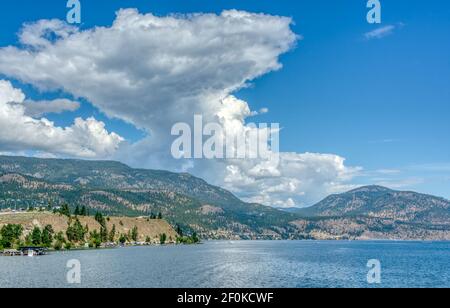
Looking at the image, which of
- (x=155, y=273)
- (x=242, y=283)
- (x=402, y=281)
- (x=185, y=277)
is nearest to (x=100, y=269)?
(x=155, y=273)

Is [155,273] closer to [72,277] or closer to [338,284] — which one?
[72,277]

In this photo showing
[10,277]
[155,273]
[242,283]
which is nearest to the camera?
[242,283]

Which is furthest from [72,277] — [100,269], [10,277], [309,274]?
Answer: [309,274]

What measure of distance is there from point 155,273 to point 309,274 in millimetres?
55696

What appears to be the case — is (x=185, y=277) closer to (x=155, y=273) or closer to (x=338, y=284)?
(x=155, y=273)
